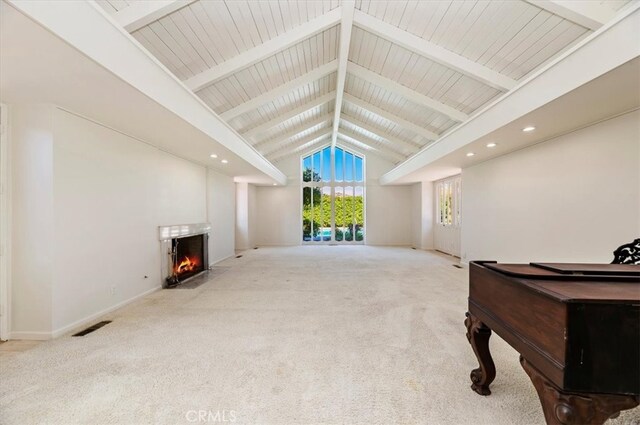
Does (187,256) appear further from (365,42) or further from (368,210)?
(368,210)

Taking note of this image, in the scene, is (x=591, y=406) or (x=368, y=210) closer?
(x=591, y=406)

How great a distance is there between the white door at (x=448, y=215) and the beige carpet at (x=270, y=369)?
15.9 feet

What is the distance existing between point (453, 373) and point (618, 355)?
1.28 m

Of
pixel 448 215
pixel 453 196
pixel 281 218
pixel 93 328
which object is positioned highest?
pixel 453 196

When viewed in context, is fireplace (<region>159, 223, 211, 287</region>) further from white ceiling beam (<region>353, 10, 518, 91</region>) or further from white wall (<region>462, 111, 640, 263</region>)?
white wall (<region>462, 111, 640, 263</region>)

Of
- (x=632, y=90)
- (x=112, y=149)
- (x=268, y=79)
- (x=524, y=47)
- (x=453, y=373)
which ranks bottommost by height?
(x=453, y=373)

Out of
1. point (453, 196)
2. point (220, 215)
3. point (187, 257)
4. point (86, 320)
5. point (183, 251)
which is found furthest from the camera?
point (453, 196)

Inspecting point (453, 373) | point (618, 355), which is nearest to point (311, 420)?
point (453, 373)

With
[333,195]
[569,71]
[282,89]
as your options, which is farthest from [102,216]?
[333,195]

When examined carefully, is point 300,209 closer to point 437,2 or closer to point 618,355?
point 437,2

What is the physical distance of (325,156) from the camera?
1130 centimetres

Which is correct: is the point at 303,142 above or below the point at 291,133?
above

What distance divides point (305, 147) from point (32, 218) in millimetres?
8658

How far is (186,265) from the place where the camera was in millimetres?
5469
